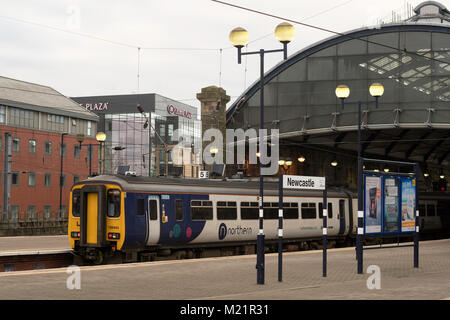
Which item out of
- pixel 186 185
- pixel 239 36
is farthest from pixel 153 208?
pixel 239 36

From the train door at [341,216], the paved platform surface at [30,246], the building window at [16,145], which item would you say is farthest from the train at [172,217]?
the building window at [16,145]

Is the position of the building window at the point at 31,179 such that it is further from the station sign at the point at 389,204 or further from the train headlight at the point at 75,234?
the station sign at the point at 389,204

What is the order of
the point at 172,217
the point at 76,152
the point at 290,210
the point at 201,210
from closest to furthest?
1. the point at 172,217
2. the point at 201,210
3. the point at 290,210
4. the point at 76,152

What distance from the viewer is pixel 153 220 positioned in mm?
22234

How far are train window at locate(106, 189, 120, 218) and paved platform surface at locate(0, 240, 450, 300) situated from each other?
135 inches

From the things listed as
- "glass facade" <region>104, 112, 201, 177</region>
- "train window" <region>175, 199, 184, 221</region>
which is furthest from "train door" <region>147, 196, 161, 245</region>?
"glass facade" <region>104, 112, 201, 177</region>

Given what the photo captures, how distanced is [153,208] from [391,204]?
801 centimetres

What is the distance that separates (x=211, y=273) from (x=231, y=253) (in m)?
9.70

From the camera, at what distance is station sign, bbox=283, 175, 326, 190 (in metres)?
15.3

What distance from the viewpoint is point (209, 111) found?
44.7 metres

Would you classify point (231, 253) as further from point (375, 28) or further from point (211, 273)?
point (375, 28)

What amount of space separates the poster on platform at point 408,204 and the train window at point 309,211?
33.5 feet

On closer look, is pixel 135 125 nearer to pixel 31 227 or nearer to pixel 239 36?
pixel 31 227
